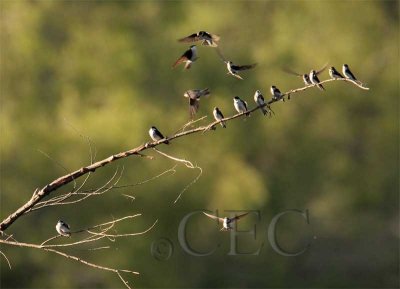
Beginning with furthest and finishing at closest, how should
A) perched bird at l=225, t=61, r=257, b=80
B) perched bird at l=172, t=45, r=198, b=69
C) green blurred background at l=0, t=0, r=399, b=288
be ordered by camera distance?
green blurred background at l=0, t=0, r=399, b=288 < perched bird at l=172, t=45, r=198, b=69 < perched bird at l=225, t=61, r=257, b=80

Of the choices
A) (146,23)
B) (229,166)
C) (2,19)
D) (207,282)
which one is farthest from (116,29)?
(207,282)

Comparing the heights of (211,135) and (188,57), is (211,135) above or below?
above

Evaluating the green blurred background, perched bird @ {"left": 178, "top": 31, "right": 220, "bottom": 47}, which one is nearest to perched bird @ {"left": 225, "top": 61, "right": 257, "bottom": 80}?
perched bird @ {"left": 178, "top": 31, "right": 220, "bottom": 47}

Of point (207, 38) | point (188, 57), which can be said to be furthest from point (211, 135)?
point (207, 38)

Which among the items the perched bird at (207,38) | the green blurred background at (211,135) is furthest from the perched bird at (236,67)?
the green blurred background at (211,135)

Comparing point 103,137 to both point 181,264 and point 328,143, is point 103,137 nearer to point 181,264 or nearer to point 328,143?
point 181,264

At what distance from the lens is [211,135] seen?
2556 cm

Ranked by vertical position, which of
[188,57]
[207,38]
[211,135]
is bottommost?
[207,38]

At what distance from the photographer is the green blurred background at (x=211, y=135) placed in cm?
2242

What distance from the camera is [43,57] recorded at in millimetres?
26188

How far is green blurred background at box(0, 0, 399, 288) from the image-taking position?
22422 mm

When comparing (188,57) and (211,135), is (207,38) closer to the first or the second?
(188,57)

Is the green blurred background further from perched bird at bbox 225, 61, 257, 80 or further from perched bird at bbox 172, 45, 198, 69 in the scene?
perched bird at bbox 225, 61, 257, 80

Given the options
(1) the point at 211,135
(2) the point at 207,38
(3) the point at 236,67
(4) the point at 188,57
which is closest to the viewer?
(2) the point at 207,38
